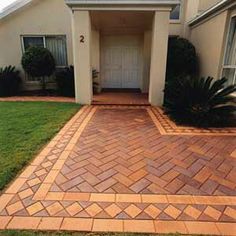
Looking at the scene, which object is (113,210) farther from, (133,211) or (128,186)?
(128,186)

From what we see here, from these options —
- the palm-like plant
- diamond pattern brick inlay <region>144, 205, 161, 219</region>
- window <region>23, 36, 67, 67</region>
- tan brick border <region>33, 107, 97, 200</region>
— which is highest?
window <region>23, 36, 67, 67</region>

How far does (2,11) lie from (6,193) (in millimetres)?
8560

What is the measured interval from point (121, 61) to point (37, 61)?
3.57m

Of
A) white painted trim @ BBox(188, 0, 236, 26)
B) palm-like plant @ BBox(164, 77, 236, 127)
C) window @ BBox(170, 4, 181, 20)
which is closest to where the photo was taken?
palm-like plant @ BBox(164, 77, 236, 127)

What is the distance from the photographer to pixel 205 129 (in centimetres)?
435

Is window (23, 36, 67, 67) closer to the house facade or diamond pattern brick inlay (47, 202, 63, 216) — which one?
the house facade

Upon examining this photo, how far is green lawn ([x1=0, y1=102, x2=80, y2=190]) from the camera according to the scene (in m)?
2.65

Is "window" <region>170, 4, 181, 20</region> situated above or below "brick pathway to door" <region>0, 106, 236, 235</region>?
above

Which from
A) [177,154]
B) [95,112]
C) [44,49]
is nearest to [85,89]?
[95,112]

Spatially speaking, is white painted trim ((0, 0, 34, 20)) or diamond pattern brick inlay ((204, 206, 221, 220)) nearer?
diamond pattern brick inlay ((204, 206, 221, 220))

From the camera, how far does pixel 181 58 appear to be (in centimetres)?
743

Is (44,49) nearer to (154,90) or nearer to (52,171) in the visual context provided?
(154,90)

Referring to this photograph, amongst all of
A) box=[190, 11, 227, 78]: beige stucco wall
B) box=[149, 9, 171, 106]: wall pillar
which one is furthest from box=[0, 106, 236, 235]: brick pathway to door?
box=[190, 11, 227, 78]: beige stucco wall

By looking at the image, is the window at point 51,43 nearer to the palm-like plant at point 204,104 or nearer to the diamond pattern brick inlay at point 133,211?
the palm-like plant at point 204,104
